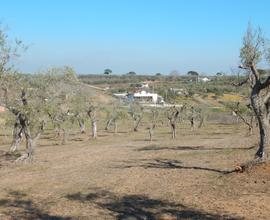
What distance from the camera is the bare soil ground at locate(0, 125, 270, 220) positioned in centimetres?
1666

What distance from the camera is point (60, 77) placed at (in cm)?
3891

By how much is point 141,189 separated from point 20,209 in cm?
495

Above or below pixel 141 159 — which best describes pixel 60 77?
above

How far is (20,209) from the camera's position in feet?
61.2

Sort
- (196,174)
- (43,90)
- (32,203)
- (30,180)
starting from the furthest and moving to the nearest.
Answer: (43,90) → (30,180) → (196,174) → (32,203)

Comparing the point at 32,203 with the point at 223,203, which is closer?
the point at 223,203

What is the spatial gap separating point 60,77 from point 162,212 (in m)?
24.1

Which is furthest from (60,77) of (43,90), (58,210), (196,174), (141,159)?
(58,210)

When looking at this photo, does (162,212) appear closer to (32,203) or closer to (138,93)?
(32,203)

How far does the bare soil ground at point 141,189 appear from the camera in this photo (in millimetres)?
16656

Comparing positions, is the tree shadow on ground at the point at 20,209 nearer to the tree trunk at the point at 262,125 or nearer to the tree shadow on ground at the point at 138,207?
the tree shadow on ground at the point at 138,207

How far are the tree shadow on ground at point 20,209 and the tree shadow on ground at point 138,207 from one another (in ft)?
5.62

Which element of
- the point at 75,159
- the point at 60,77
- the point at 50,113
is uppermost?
the point at 60,77

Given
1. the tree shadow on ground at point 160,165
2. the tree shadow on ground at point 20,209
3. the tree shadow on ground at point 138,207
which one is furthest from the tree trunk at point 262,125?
the tree shadow on ground at point 20,209
